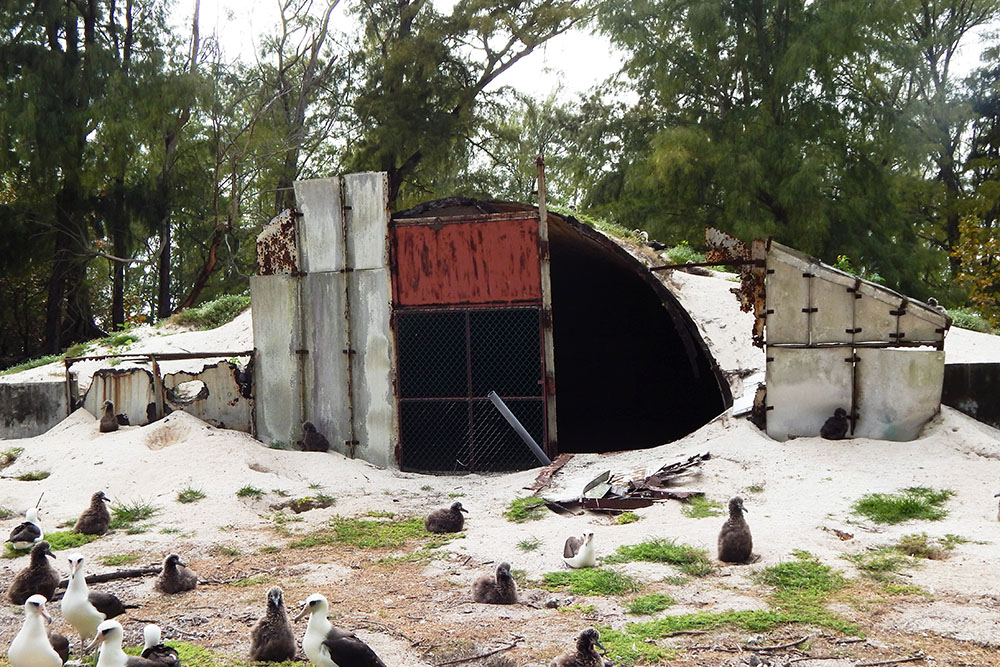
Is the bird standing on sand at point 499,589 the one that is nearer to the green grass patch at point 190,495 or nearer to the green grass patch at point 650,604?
the green grass patch at point 650,604

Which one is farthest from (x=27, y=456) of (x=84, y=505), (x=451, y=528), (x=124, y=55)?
(x=124, y=55)

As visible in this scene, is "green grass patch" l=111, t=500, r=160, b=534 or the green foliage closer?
"green grass patch" l=111, t=500, r=160, b=534

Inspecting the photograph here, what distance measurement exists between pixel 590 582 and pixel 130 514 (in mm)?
5391

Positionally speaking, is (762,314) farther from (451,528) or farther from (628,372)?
(628,372)

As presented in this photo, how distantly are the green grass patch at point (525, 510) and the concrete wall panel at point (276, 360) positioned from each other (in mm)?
3982

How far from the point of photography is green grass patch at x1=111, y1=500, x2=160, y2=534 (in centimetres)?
954

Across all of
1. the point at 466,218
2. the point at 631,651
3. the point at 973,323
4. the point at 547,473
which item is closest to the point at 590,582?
the point at 631,651

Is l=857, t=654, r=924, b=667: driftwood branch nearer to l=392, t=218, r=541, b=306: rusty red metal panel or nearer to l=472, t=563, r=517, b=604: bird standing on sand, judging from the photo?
l=472, t=563, r=517, b=604: bird standing on sand

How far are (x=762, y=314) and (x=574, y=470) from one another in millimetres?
→ 3121

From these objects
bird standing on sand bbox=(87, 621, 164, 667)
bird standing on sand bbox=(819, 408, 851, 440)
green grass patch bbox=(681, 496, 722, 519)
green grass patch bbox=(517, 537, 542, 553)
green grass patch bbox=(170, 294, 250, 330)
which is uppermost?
green grass patch bbox=(170, 294, 250, 330)

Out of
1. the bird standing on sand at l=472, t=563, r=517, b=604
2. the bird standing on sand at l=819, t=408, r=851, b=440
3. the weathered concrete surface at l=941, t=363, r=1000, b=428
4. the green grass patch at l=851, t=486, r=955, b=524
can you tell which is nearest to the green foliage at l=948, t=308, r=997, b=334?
the weathered concrete surface at l=941, t=363, r=1000, b=428

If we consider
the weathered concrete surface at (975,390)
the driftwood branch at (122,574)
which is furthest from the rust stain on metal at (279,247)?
the weathered concrete surface at (975,390)

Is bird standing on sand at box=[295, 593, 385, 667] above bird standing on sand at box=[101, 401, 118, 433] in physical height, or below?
below

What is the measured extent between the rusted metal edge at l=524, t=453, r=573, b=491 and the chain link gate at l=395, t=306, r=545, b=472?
0.64 metres
